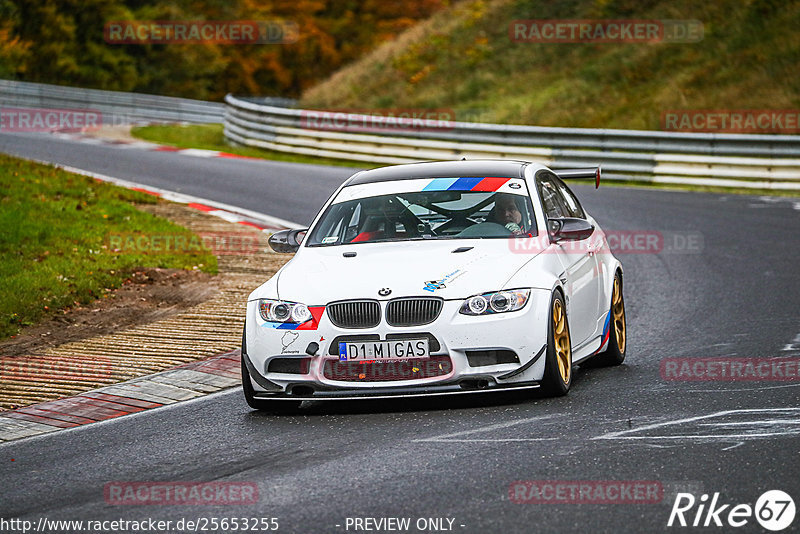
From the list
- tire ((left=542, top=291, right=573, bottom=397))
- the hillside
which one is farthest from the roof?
the hillside

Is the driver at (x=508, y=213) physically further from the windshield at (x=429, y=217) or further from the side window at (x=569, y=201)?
the side window at (x=569, y=201)

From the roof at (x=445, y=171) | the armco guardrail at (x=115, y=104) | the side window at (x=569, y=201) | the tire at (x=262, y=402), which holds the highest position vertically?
the roof at (x=445, y=171)

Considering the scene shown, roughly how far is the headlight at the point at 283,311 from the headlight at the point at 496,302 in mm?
1019

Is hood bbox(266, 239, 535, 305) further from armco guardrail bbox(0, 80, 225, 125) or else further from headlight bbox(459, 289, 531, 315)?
armco guardrail bbox(0, 80, 225, 125)

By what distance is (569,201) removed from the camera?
10.1 meters

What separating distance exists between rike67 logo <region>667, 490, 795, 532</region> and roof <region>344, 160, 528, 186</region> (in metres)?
4.15

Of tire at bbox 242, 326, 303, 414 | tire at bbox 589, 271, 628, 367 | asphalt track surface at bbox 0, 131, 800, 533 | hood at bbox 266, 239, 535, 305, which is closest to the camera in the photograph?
asphalt track surface at bbox 0, 131, 800, 533

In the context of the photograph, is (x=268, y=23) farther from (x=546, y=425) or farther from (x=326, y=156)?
(x=546, y=425)

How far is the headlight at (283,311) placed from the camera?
793cm

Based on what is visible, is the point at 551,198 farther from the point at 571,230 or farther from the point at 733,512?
the point at 733,512

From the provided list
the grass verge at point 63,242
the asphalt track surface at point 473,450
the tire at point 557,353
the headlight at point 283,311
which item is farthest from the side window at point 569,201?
the grass verge at point 63,242

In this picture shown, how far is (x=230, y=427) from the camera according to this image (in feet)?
25.9

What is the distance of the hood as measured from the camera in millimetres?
7844

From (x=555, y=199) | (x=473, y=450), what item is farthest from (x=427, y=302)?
(x=555, y=199)
